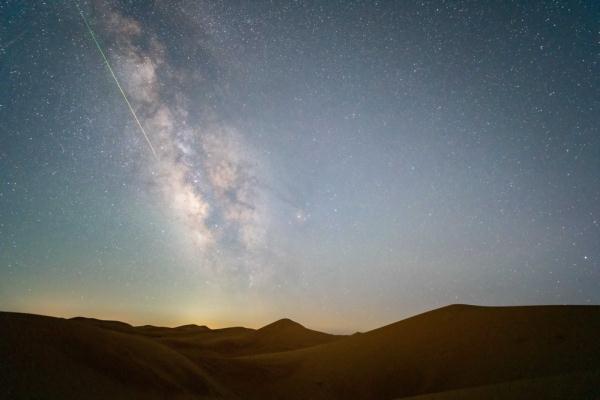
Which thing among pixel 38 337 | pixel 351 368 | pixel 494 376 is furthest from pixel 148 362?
pixel 494 376

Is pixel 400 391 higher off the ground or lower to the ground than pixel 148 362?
lower

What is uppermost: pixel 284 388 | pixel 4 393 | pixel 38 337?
pixel 38 337

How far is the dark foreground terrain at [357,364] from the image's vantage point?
36.4ft

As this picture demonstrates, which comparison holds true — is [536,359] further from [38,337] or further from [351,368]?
[38,337]

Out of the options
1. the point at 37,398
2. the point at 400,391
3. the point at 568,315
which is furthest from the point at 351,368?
the point at 37,398

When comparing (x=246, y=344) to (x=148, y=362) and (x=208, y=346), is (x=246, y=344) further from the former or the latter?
(x=148, y=362)

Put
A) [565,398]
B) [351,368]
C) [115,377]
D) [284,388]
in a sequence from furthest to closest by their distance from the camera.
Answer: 1. [351,368]
2. [284,388]
3. [115,377]
4. [565,398]

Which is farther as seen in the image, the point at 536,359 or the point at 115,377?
the point at 536,359

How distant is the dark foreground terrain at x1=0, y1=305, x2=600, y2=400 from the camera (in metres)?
11.1

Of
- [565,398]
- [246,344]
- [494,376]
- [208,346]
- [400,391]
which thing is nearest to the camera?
[565,398]

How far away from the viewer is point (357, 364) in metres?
21.7

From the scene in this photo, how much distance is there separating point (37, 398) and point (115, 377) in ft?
11.8

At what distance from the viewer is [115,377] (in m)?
13.6

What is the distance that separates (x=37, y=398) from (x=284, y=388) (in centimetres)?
1245
